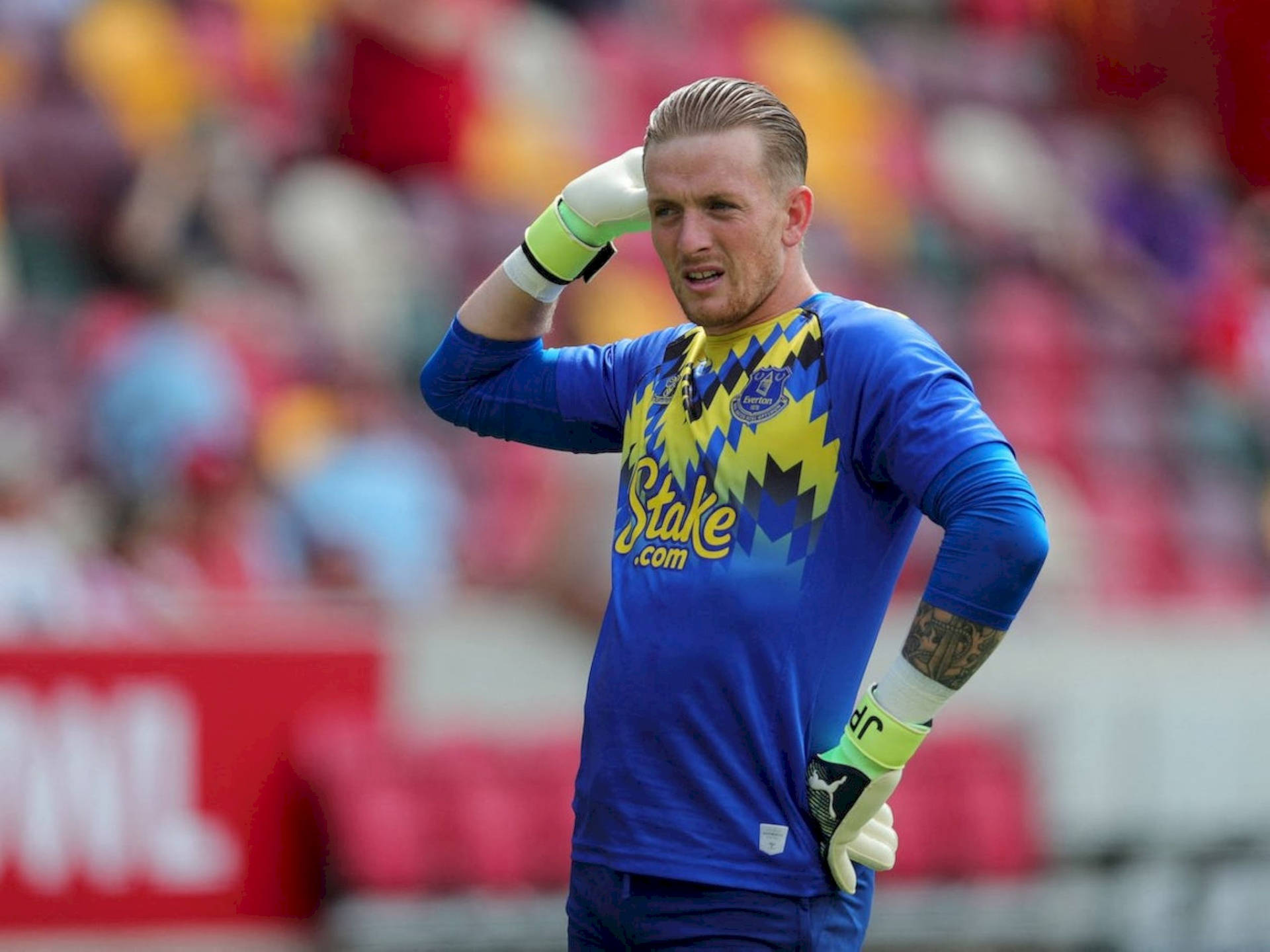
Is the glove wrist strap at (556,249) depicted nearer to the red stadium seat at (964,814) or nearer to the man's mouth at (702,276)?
the man's mouth at (702,276)

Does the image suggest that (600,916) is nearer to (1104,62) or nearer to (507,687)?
(507,687)

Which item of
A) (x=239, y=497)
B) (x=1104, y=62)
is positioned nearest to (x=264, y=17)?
(x=239, y=497)

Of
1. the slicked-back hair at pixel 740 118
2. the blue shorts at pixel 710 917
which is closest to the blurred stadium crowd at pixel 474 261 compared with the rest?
the blue shorts at pixel 710 917

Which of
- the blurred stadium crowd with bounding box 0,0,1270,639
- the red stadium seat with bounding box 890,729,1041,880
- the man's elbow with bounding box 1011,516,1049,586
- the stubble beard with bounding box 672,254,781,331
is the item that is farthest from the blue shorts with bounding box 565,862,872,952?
the red stadium seat with bounding box 890,729,1041,880

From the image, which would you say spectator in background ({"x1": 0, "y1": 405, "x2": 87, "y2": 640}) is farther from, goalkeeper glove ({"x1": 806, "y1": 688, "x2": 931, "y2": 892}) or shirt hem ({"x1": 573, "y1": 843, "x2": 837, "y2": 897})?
goalkeeper glove ({"x1": 806, "y1": 688, "x2": 931, "y2": 892})

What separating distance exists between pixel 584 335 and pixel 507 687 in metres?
2.45

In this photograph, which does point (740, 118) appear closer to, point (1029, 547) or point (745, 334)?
point (745, 334)

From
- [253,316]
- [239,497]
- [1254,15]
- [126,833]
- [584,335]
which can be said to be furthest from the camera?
[1254,15]

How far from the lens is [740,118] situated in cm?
342

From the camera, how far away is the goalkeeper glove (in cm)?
326

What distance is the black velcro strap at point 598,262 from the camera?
4.02 meters

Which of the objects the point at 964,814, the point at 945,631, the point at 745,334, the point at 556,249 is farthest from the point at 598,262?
the point at 964,814

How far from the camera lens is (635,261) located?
11602 mm

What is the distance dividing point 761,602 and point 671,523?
222 mm
